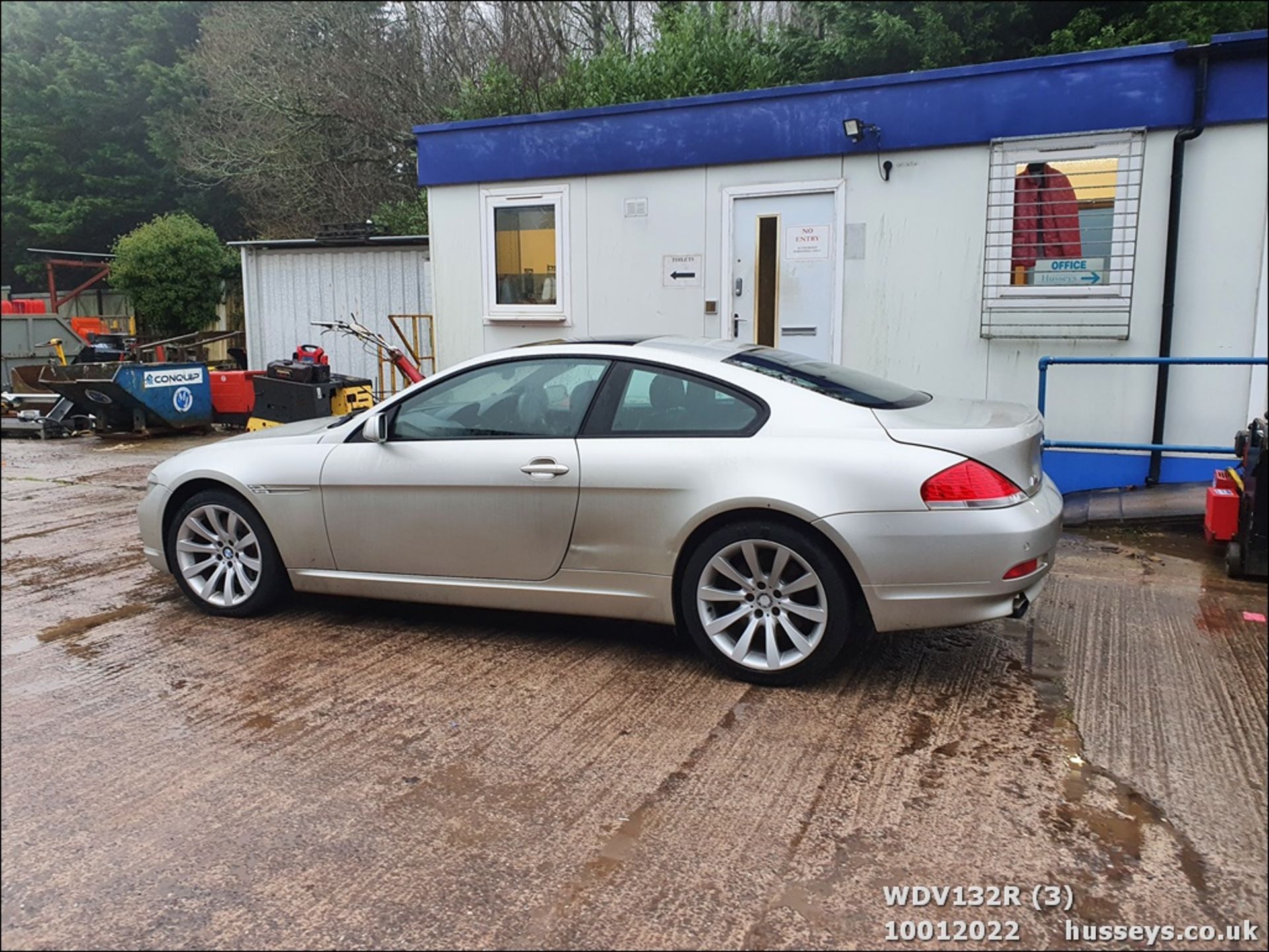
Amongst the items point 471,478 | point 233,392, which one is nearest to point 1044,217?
point 471,478

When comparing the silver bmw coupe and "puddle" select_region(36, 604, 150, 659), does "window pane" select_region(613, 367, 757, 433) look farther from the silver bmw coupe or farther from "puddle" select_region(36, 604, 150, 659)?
"puddle" select_region(36, 604, 150, 659)

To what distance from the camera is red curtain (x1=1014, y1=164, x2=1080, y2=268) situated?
7.64m

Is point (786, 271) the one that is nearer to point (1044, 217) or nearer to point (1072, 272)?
point (1044, 217)

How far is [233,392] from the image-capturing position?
12.6 m

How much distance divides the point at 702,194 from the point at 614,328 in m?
1.46

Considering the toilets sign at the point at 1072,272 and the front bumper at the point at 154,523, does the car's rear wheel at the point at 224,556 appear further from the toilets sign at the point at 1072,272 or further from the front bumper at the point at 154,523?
the toilets sign at the point at 1072,272

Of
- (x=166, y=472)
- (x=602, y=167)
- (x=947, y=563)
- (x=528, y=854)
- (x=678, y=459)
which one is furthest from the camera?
(x=602, y=167)

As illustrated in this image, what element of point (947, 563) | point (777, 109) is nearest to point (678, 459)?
point (947, 563)

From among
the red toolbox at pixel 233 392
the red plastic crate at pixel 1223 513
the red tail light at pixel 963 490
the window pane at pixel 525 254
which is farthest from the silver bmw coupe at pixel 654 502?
the red toolbox at pixel 233 392

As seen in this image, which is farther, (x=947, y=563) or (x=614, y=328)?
(x=614, y=328)

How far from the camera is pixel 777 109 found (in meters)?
8.45

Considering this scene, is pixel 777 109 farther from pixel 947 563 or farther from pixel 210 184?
pixel 210 184

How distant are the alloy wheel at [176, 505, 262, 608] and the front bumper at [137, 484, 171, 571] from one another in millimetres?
133

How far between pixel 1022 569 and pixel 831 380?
4.05ft
